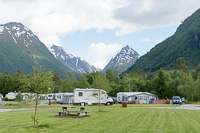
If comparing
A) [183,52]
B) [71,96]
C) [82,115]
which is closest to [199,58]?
[183,52]

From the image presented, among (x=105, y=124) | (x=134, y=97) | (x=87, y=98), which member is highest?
(x=134, y=97)

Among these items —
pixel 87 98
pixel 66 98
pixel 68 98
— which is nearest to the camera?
pixel 87 98

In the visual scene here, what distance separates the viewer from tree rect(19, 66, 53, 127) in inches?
543

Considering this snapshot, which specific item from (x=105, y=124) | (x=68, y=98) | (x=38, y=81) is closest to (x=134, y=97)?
(x=68, y=98)

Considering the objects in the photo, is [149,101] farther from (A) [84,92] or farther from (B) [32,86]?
(B) [32,86]

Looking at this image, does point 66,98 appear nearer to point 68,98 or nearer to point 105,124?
point 68,98

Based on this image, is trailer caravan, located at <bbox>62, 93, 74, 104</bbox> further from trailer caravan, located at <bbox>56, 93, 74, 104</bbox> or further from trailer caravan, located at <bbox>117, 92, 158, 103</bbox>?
trailer caravan, located at <bbox>117, 92, 158, 103</bbox>

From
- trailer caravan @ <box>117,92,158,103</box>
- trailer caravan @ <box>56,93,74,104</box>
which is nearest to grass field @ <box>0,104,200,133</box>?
trailer caravan @ <box>56,93,74,104</box>

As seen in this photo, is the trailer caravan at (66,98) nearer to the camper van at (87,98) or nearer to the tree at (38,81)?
the camper van at (87,98)

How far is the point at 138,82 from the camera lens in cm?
7719

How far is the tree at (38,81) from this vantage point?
13.8 m

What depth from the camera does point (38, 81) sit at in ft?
45.6

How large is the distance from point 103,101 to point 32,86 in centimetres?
2933

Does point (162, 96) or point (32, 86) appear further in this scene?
point (162, 96)
